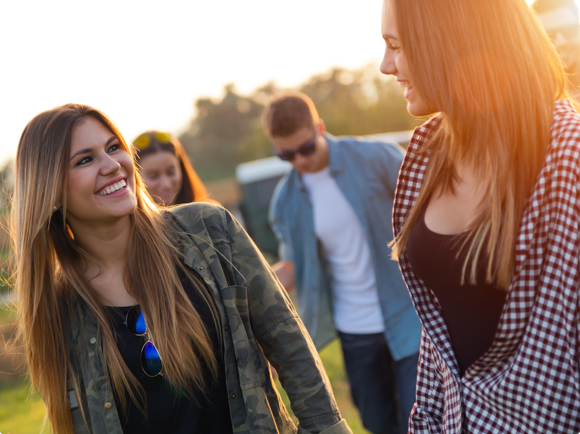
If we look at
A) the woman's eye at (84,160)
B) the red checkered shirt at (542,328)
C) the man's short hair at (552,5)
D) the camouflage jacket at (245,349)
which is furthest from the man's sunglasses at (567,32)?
the woman's eye at (84,160)

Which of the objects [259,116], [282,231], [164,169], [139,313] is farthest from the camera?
[259,116]

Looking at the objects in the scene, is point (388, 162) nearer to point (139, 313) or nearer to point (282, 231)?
point (282, 231)

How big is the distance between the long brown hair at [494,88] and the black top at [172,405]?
1073mm

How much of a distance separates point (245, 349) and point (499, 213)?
1.09m

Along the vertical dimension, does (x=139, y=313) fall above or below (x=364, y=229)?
above

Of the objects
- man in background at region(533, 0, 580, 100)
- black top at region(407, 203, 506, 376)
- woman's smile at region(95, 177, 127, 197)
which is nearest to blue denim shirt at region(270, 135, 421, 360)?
man in background at region(533, 0, 580, 100)

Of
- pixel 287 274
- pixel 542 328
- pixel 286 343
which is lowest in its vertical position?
pixel 287 274

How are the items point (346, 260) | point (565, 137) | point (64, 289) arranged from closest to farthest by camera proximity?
1. point (565, 137)
2. point (64, 289)
3. point (346, 260)

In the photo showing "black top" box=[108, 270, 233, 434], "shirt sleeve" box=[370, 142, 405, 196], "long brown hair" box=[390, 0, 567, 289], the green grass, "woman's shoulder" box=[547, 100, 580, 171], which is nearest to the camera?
"woman's shoulder" box=[547, 100, 580, 171]

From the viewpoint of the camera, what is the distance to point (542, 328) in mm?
1415

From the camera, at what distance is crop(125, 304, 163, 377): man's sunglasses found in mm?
→ 1930

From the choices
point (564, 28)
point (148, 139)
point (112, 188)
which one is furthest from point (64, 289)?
point (564, 28)

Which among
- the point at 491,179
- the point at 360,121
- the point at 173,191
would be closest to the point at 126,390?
the point at 491,179

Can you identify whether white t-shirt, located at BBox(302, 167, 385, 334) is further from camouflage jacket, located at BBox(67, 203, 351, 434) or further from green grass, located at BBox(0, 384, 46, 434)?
green grass, located at BBox(0, 384, 46, 434)
